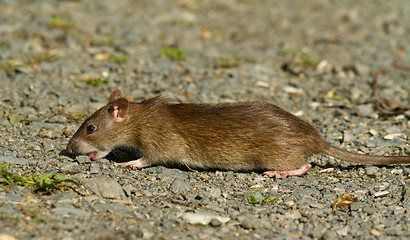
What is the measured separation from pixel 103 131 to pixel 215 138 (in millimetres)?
1527

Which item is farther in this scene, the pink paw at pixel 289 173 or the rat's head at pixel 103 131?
the rat's head at pixel 103 131

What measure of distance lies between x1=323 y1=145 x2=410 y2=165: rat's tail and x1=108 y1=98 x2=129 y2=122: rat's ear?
2.66 meters

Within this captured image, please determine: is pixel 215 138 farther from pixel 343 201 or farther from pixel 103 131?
pixel 343 201

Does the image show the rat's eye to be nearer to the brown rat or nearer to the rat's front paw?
the brown rat

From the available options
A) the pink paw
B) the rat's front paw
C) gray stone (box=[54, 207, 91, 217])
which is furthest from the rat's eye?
the pink paw

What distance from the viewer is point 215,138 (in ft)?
20.2

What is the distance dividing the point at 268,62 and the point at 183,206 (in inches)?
240

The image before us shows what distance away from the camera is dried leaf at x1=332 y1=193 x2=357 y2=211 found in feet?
17.5

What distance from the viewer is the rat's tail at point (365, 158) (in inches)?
234

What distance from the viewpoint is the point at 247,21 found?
43.7 feet

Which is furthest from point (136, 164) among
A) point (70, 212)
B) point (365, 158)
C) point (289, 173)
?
point (365, 158)

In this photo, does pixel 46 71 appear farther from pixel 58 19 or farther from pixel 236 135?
pixel 236 135

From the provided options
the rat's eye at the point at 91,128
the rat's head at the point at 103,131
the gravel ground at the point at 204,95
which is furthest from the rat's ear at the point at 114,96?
the gravel ground at the point at 204,95

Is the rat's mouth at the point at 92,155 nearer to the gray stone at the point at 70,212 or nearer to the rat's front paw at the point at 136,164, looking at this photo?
the rat's front paw at the point at 136,164
